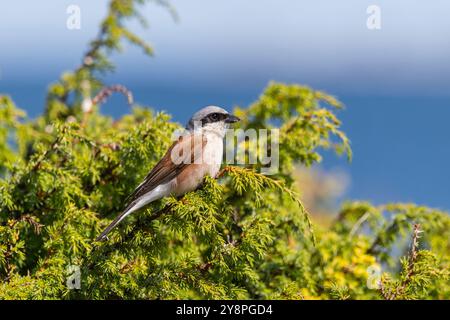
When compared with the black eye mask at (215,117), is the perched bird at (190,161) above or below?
below

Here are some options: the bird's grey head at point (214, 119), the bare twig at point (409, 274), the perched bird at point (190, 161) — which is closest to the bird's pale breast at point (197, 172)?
the perched bird at point (190, 161)

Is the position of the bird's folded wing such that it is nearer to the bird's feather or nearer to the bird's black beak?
the bird's feather

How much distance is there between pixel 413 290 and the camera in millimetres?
3074

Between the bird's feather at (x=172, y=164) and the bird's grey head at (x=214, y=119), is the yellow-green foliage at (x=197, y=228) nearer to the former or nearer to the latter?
the bird's feather at (x=172, y=164)

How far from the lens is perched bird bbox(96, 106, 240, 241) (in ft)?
12.0

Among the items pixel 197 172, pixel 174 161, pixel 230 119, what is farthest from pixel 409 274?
pixel 230 119

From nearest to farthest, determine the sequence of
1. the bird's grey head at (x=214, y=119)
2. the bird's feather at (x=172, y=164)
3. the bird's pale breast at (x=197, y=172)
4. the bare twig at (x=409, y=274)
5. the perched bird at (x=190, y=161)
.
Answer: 1. the bare twig at (x=409, y=274)
2. the bird's feather at (x=172, y=164)
3. the perched bird at (x=190, y=161)
4. the bird's pale breast at (x=197, y=172)
5. the bird's grey head at (x=214, y=119)

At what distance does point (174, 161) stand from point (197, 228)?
834 mm

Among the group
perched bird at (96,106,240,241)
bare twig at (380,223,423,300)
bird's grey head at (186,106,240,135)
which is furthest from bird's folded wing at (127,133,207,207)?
bare twig at (380,223,423,300)

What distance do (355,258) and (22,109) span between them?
9.53 ft

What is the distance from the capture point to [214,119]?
429cm

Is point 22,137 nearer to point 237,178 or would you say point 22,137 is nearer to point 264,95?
point 264,95

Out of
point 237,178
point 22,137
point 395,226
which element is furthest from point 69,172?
point 395,226

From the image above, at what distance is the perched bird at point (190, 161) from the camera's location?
364 centimetres
